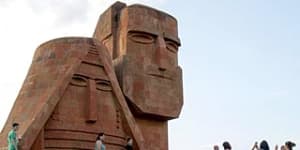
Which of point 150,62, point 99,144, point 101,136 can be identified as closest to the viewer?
point 99,144

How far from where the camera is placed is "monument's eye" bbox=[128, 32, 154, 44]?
22688mm

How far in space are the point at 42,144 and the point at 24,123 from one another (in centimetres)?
112

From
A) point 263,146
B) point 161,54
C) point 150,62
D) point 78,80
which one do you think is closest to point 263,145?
point 263,146

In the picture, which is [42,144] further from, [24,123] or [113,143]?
[113,143]

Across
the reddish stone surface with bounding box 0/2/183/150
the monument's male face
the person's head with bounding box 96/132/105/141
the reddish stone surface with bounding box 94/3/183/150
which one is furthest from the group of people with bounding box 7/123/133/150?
the monument's male face

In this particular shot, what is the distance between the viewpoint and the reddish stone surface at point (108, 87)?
1815cm

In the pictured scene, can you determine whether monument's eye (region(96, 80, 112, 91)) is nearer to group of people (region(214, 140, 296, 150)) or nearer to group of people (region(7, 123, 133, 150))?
group of people (region(7, 123, 133, 150))

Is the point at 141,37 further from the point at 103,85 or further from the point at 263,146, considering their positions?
the point at 263,146

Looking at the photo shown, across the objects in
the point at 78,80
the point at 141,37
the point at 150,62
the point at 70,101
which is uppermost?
the point at 141,37

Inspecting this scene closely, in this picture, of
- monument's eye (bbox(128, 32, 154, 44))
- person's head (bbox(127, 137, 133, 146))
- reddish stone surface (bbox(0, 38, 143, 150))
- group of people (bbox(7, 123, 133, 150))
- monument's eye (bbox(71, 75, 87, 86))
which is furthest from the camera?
monument's eye (bbox(128, 32, 154, 44))

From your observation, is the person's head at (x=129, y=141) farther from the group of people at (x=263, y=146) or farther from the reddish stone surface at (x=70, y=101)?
the group of people at (x=263, y=146)

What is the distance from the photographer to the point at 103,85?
1967 centimetres

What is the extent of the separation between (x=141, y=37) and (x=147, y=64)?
1322mm

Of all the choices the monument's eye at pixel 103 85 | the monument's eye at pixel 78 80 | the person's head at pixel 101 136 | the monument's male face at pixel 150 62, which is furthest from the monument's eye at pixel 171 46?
the person's head at pixel 101 136
